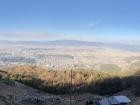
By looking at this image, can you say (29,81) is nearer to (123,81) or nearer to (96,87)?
(96,87)

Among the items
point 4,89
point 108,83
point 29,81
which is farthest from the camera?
point 29,81

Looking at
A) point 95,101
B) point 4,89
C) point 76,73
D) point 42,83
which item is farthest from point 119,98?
point 76,73

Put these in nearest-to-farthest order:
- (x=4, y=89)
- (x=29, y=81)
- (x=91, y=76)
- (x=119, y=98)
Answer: (x=119, y=98)
(x=4, y=89)
(x=29, y=81)
(x=91, y=76)

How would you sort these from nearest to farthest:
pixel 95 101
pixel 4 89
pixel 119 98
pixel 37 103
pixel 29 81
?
1. pixel 119 98
2. pixel 95 101
3. pixel 37 103
4. pixel 4 89
5. pixel 29 81

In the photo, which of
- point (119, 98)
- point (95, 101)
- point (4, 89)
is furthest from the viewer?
point (4, 89)

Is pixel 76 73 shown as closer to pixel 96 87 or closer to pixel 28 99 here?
pixel 96 87

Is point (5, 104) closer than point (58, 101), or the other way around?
point (5, 104)

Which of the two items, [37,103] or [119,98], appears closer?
[119,98]

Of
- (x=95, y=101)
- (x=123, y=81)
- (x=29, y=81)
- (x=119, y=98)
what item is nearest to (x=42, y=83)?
(x=29, y=81)
